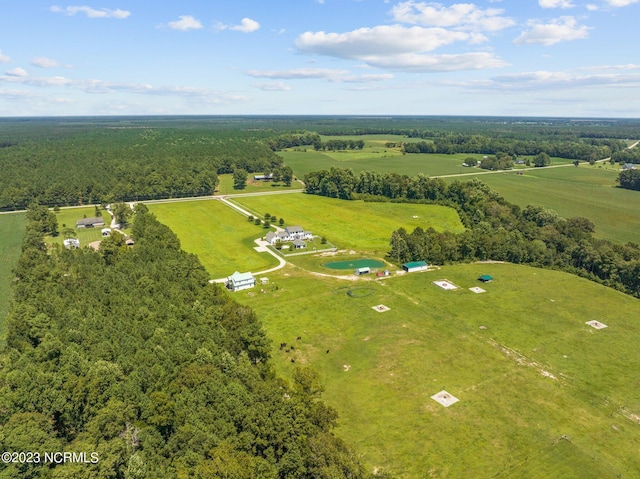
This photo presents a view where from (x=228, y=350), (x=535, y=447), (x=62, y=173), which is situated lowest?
(x=535, y=447)

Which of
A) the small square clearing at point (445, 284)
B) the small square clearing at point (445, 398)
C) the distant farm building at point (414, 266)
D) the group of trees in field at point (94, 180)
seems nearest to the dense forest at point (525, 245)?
the distant farm building at point (414, 266)

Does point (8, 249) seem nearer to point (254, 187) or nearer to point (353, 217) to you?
point (353, 217)

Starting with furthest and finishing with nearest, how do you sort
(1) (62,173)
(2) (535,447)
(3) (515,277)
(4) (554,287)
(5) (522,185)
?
(5) (522,185) → (1) (62,173) → (3) (515,277) → (4) (554,287) → (2) (535,447)

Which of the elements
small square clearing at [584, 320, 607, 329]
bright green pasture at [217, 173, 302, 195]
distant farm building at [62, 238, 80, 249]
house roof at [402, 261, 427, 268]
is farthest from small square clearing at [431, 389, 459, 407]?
bright green pasture at [217, 173, 302, 195]

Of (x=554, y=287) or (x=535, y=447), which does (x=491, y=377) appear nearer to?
(x=535, y=447)

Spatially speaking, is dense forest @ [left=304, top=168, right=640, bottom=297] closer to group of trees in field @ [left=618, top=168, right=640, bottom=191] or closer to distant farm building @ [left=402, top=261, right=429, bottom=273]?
distant farm building @ [left=402, top=261, right=429, bottom=273]

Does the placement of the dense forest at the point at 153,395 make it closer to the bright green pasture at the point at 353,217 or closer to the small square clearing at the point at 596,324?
the small square clearing at the point at 596,324

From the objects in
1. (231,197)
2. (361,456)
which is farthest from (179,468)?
(231,197)
